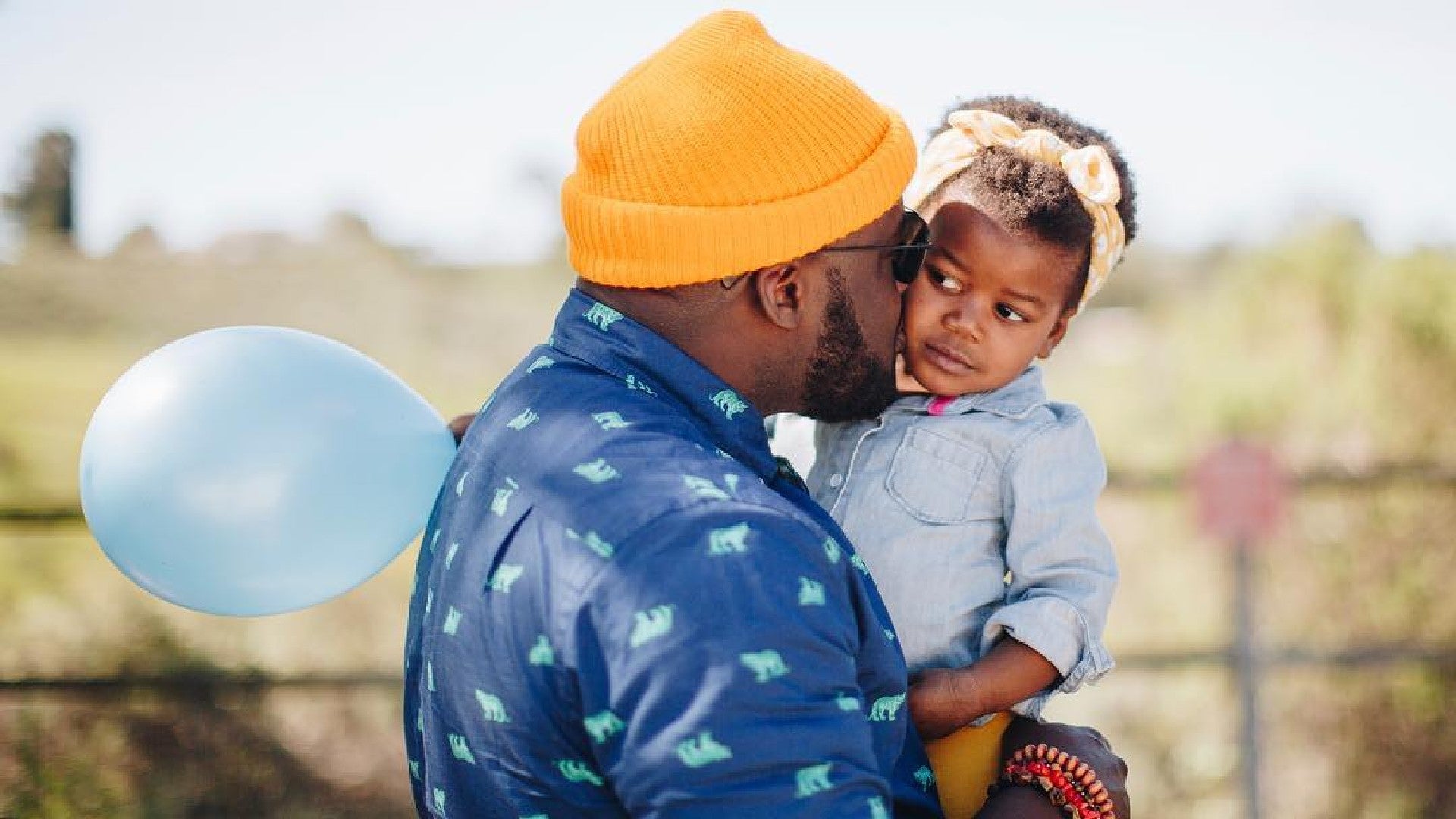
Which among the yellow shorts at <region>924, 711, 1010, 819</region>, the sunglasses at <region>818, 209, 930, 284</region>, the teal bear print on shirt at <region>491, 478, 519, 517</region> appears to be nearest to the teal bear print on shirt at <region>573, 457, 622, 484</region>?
the teal bear print on shirt at <region>491, 478, 519, 517</region>

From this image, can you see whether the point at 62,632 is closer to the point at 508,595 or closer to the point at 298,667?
the point at 298,667

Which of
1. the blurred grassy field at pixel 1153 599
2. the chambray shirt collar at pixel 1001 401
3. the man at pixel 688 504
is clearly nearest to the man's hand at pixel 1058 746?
the man at pixel 688 504

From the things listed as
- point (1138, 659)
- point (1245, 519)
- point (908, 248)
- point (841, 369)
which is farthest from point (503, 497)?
point (1245, 519)

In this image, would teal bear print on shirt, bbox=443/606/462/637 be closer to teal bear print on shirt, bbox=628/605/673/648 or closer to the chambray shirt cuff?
teal bear print on shirt, bbox=628/605/673/648

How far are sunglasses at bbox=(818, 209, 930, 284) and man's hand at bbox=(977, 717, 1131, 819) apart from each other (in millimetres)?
691

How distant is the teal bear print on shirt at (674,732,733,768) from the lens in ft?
3.86

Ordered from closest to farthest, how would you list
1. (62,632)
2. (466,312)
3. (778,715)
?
(778,715) → (62,632) → (466,312)

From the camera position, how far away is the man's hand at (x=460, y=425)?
2.17 m

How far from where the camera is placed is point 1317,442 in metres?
5.75

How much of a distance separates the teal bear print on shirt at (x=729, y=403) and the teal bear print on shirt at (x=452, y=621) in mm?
390

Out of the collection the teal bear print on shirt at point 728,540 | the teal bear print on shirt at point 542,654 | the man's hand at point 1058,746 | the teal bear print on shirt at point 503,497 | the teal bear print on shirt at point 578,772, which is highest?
the teal bear print on shirt at point 728,540

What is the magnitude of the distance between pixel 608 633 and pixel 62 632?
14.2 ft

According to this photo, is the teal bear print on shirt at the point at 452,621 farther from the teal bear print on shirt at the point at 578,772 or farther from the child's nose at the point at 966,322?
the child's nose at the point at 966,322

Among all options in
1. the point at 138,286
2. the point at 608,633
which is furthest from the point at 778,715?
the point at 138,286
